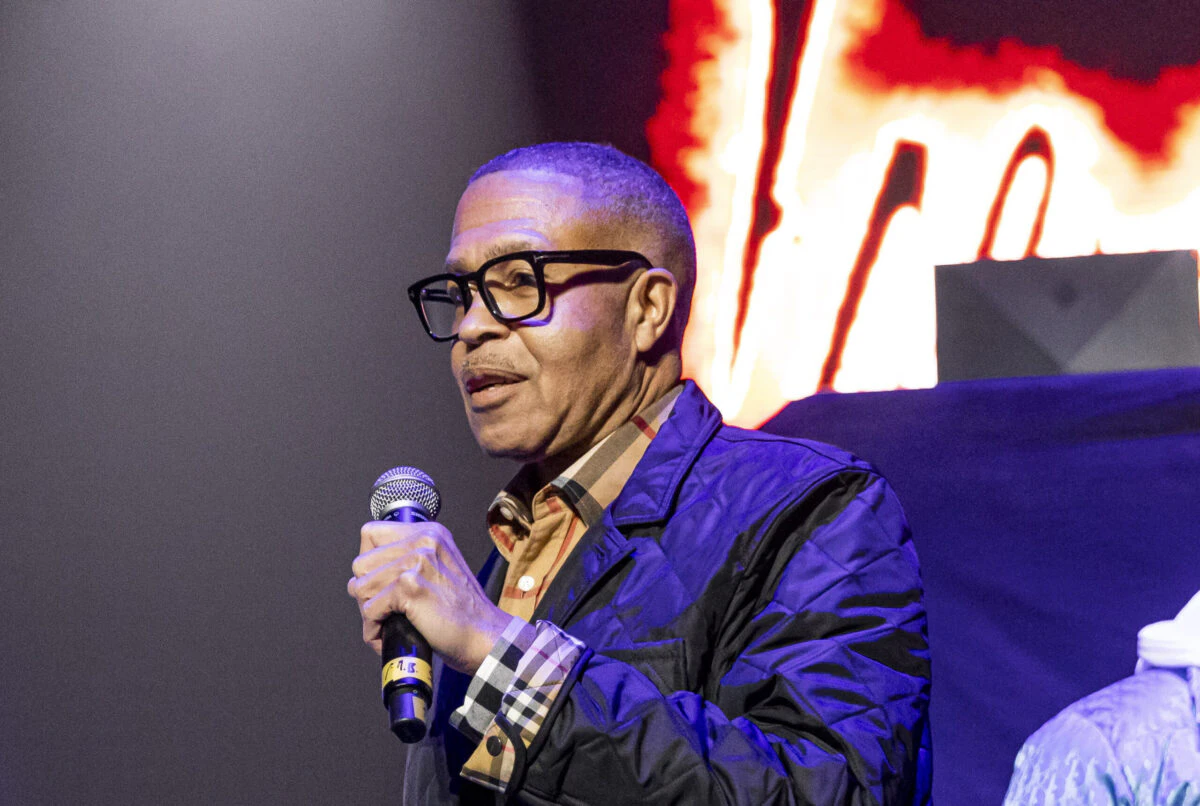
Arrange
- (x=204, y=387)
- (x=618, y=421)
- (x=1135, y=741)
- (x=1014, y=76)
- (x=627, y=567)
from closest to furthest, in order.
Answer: (x=627, y=567) < (x=618, y=421) < (x=1135, y=741) < (x=204, y=387) < (x=1014, y=76)

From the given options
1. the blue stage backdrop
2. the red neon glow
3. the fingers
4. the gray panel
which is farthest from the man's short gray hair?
the red neon glow

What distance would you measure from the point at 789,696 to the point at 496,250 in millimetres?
677

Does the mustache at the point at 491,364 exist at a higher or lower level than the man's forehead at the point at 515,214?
lower

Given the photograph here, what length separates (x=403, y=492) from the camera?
4.66 ft

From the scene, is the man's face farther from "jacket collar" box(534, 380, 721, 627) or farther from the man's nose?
"jacket collar" box(534, 380, 721, 627)

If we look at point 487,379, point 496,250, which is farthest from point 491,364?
point 496,250

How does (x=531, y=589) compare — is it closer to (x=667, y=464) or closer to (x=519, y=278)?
(x=667, y=464)

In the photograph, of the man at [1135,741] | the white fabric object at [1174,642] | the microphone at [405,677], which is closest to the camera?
the microphone at [405,677]

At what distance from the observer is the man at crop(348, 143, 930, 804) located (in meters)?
1.12

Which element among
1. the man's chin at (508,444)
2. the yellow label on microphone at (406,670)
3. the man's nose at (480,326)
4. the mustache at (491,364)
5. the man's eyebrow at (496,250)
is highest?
the man's eyebrow at (496,250)

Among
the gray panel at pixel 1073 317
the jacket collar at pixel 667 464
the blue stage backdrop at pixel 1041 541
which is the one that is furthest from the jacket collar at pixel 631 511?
the gray panel at pixel 1073 317

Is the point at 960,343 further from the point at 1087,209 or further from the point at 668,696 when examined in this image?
the point at 668,696

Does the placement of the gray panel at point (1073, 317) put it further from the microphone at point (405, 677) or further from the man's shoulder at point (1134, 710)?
the microphone at point (405, 677)

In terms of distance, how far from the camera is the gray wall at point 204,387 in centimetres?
238
